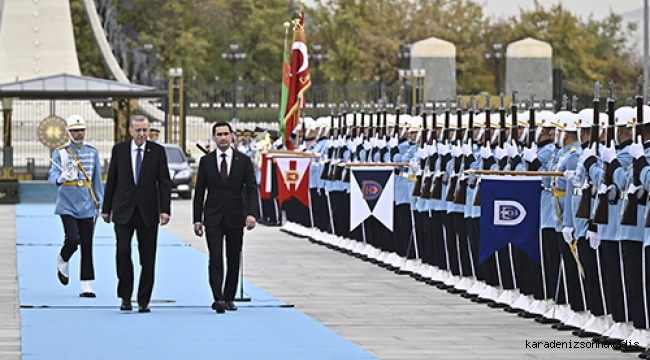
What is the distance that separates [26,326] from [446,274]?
5.58 meters

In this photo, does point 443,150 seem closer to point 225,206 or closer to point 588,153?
point 225,206

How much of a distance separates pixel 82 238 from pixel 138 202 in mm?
1652

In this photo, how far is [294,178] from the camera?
25.5 m

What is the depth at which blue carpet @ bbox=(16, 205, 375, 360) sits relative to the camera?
39.8ft

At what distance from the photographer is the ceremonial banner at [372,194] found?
19.8m

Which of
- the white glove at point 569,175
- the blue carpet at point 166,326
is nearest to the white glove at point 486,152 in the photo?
the white glove at point 569,175

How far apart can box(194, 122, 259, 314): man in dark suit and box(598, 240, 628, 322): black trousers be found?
367 centimetres

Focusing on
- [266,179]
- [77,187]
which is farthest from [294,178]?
[77,187]

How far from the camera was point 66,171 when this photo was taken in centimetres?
1641

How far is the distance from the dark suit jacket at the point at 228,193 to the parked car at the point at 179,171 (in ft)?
82.4

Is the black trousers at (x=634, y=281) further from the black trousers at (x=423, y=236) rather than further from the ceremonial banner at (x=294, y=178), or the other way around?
the ceremonial banner at (x=294, y=178)

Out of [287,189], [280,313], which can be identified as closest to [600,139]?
[280,313]

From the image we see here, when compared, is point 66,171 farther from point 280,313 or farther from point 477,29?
point 477,29

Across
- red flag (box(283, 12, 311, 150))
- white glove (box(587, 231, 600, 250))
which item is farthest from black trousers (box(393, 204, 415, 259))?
white glove (box(587, 231, 600, 250))
